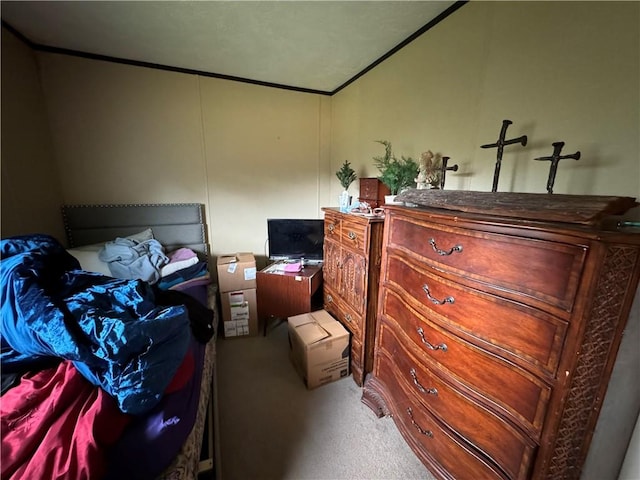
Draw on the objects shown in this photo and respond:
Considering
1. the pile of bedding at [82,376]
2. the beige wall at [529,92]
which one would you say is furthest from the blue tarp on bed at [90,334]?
the beige wall at [529,92]

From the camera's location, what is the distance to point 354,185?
2.64 m

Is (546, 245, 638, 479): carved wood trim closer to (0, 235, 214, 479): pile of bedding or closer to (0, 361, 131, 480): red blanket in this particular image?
(0, 235, 214, 479): pile of bedding

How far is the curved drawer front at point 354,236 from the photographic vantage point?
159 centimetres

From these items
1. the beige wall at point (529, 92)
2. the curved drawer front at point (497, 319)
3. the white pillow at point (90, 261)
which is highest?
the beige wall at point (529, 92)

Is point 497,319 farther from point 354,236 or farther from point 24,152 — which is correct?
point 24,152

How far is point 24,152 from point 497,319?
10.5 feet

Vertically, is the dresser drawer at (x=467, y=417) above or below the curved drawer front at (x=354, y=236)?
below

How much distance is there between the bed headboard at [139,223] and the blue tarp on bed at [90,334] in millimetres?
1611

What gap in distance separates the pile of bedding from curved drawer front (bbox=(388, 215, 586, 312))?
109 cm

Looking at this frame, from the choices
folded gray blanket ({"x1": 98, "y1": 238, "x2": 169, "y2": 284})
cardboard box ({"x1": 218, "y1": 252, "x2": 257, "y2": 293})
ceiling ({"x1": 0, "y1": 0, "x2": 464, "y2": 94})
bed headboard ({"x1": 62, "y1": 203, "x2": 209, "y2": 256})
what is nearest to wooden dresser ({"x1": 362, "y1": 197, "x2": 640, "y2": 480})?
ceiling ({"x1": 0, "y1": 0, "x2": 464, "y2": 94})

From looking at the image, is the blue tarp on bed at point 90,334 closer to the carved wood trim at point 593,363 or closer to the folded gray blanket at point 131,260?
the folded gray blanket at point 131,260

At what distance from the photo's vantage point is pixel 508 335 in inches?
32.6

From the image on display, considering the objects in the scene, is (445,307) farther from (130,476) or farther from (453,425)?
(130,476)

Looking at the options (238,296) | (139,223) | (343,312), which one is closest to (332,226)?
(343,312)
